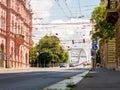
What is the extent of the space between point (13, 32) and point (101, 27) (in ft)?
107

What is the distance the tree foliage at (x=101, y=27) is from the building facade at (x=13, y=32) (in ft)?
68.0

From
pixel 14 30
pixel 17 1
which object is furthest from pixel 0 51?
pixel 17 1

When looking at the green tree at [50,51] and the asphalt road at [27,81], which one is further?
the green tree at [50,51]

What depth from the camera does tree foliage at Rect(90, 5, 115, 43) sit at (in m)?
64.1

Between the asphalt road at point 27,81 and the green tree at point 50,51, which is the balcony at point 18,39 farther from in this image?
the asphalt road at point 27,81

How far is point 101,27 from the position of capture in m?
64.1

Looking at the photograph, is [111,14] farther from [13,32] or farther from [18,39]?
[18,39]

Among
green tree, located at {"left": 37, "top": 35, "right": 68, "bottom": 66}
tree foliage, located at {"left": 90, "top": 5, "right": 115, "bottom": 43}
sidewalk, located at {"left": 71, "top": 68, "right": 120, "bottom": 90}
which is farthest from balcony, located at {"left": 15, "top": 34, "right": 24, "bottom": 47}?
sidewalk, located at {"left": 71, "top": 68, "right": 120, "bottom": 90}

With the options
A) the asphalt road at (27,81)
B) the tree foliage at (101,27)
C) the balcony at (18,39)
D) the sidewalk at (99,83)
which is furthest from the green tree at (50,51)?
the sidewalk at (99,83)

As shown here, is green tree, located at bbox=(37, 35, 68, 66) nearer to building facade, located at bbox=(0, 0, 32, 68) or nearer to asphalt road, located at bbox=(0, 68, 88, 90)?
building facade, located at bbox=(0, 0, 32, 68)

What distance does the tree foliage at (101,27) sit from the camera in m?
64.1

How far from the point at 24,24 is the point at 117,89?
91.8m

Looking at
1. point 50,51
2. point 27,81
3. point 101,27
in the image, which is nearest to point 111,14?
point 101,27

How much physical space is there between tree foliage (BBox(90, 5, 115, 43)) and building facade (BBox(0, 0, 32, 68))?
816 inches
